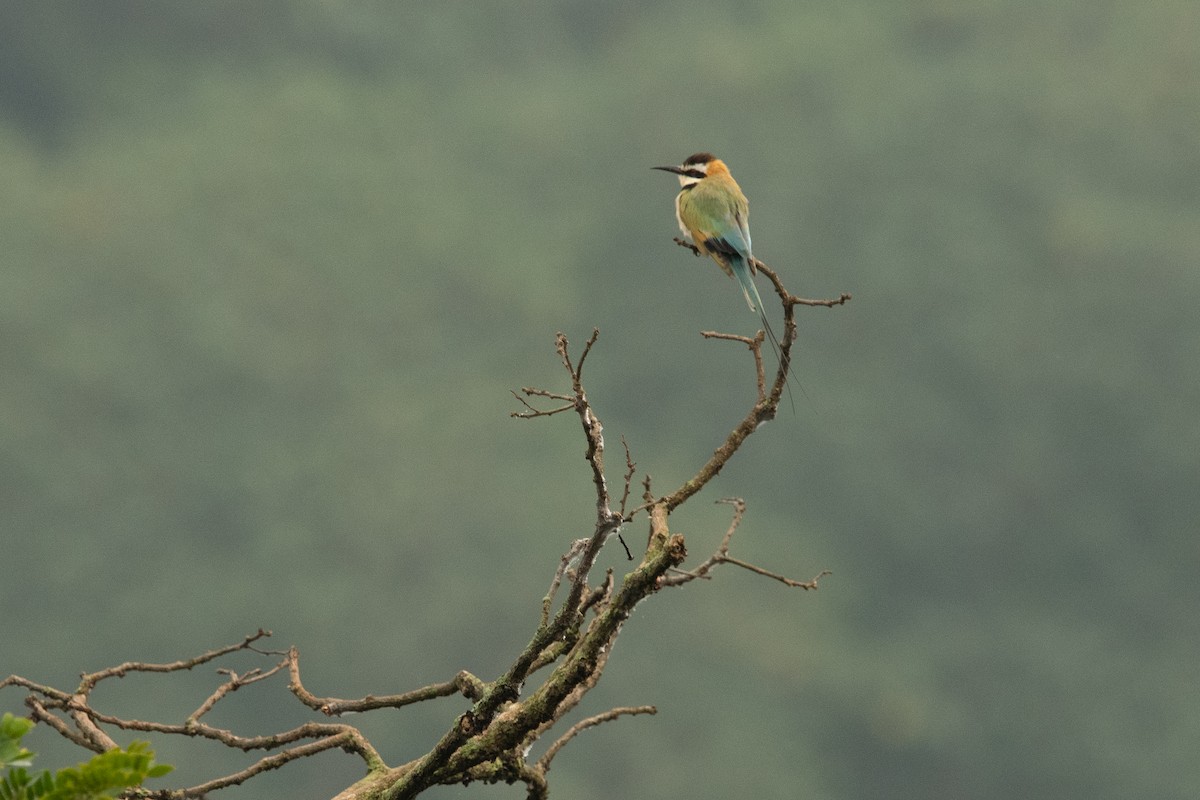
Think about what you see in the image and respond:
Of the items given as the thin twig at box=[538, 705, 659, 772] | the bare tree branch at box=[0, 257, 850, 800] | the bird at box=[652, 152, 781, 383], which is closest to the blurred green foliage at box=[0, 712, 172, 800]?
the bare tree branch at box=[0, 257, 850, 800]

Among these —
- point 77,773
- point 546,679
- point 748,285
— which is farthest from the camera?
point 748,285

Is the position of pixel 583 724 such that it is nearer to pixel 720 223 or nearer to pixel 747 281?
pixel 747 281

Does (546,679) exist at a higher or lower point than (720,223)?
lower

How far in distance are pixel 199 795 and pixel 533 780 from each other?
77 cm

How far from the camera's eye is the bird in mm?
4996

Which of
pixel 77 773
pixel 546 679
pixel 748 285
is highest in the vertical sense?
pixel 748 285

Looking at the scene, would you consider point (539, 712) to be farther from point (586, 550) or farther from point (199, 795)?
point (199, 795)

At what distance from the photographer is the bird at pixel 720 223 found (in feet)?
16.4

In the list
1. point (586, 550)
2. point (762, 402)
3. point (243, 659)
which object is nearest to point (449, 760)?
point (586, 550)

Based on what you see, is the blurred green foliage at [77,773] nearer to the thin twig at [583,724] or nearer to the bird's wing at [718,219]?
the thin twig at [583,724]

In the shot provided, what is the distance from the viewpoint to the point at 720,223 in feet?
→ 17.6

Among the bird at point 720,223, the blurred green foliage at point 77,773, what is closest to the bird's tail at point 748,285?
the bird at point 720,223

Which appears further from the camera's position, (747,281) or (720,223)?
(720,223)

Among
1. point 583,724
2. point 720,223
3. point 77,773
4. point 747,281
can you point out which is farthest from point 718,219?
point 77,773
